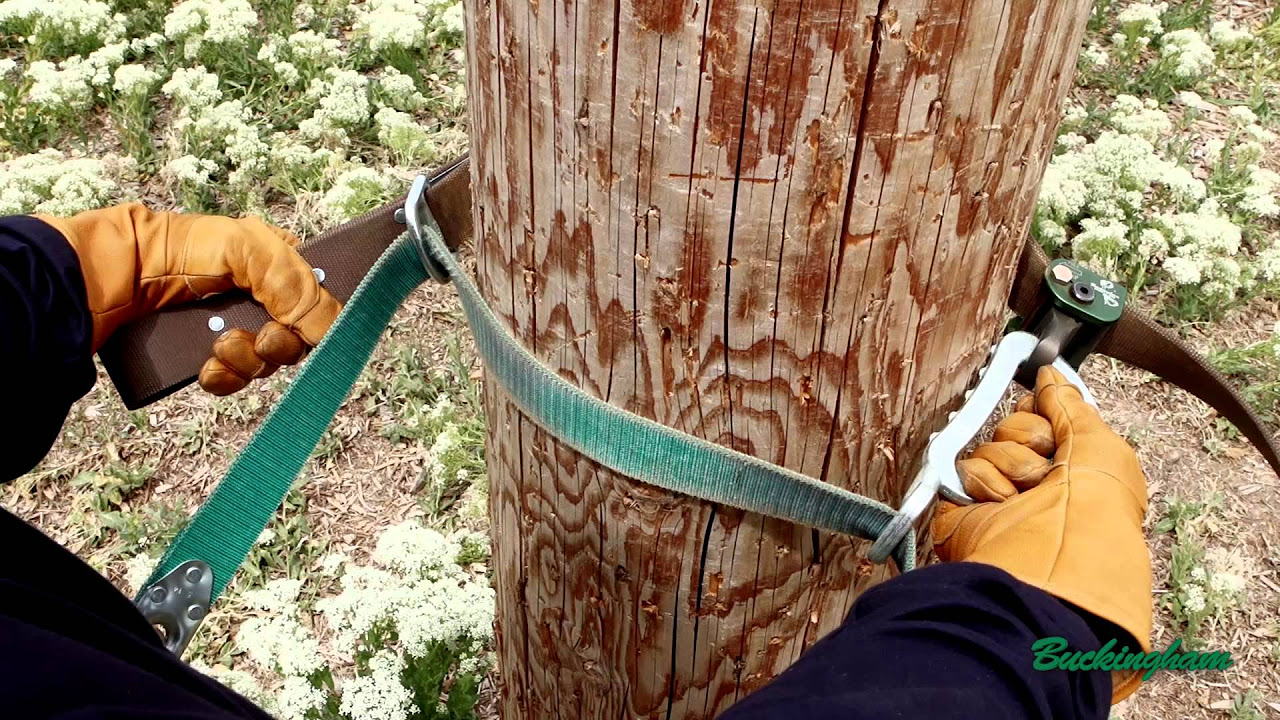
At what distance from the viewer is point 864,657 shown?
3.59ft

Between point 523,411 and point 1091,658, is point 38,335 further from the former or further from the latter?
point 1091,658

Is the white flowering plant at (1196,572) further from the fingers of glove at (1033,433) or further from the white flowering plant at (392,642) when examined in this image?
the white flowering plant at (392,642)

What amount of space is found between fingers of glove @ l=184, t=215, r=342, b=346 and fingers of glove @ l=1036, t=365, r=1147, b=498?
4.24ft

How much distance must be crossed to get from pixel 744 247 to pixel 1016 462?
0.56 m

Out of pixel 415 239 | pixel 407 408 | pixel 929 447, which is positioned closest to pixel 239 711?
pixel 415 239

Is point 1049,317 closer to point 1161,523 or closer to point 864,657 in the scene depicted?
point 864,657

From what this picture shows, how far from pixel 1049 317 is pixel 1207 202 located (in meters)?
3.09

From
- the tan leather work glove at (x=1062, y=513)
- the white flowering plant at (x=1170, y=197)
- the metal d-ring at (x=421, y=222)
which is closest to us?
the tan leather work glove at (x=1062, y=513)

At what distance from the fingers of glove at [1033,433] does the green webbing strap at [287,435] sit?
97 cm

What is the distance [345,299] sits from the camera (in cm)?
197

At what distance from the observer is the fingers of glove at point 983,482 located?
1.36m

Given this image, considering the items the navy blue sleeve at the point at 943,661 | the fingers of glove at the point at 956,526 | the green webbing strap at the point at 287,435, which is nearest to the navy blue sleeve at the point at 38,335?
the green webbing strap at the point at 287,435

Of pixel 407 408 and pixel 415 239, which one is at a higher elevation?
pixel 415 239

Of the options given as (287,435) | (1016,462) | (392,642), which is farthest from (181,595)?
(1016,462)
